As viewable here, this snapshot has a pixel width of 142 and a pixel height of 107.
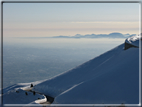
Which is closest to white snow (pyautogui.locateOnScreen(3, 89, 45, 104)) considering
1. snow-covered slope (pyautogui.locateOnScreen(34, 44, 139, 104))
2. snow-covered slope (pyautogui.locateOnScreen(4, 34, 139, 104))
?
snow-covered slope (pyautogui.locateOnScreen(4, 34, 139, 104))

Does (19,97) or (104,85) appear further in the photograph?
(19,97)

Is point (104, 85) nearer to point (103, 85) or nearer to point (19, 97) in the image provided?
point (103, 85)

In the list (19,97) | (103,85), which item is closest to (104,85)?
(103,85)

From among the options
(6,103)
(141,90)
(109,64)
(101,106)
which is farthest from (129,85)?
(6,103)

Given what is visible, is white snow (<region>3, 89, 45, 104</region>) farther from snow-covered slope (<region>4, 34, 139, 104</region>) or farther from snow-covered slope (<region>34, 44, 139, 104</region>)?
snow-covered slope (<region>34, 44, 139, 104</region>)

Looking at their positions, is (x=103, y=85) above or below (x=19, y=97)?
above

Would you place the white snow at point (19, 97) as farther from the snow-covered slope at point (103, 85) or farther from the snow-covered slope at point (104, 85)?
the snow-covered slope at point (104, 85)

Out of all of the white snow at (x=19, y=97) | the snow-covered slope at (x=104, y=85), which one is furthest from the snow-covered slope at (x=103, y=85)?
the white snow at (x=19, y=97)

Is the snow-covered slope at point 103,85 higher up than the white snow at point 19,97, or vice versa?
the snow-covered slope at point 103,85

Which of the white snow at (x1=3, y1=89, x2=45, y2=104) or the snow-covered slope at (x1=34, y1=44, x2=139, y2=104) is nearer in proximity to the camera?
the snow-covered slope at (x1=34, y1=44, x2=139, y2=104)
